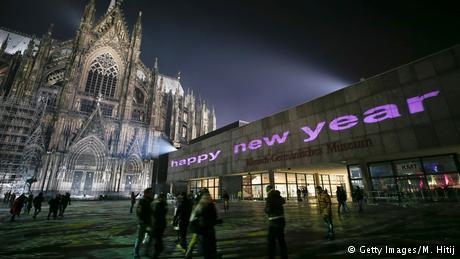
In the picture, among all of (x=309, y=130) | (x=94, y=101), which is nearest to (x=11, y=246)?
(x=309, y=130)

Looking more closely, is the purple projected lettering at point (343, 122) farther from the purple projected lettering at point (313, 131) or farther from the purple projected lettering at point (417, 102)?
the purple projected lettering at point (417, 102)

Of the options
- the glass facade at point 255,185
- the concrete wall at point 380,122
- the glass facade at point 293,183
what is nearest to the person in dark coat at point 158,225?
the concrete wall at point 380,122

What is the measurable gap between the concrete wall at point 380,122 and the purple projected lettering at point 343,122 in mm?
300

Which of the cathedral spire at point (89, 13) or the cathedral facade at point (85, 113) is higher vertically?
the cathedral spire at point (89, 13)

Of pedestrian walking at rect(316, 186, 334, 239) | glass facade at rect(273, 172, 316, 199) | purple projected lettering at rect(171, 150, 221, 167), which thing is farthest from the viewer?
purple projected lettering at rect(171, 150, 221, 167)

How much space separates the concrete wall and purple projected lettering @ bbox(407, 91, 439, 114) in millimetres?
178

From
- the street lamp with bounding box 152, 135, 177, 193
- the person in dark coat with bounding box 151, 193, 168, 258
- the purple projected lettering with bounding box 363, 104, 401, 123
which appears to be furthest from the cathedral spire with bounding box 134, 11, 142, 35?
the person in dark coat with bounding box 151, 193, 168, 258

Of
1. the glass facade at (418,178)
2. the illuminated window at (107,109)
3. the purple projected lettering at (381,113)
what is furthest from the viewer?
the illuminated window at (107,109)

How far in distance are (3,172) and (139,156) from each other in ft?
63.2

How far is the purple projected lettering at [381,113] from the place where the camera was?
1820 cm

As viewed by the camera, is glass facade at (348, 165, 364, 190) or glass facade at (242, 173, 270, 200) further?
glass facade at (242, 173, 270, 200)

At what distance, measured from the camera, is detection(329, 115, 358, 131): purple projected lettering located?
20.4 metres

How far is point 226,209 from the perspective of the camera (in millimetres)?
18578

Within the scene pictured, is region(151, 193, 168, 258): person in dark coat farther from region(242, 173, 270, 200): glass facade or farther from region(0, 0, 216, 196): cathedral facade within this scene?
region(0, 0, 216, 196): cathedral facade
